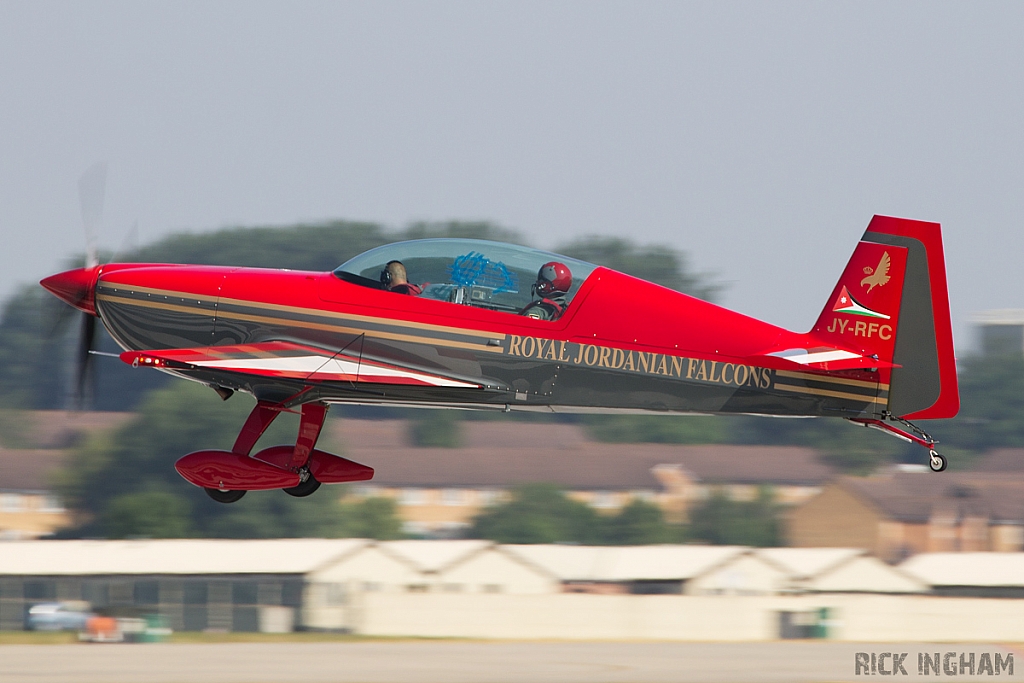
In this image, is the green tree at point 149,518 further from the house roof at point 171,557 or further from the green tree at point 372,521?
the house roof at point 171,557

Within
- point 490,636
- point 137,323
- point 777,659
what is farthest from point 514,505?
point 137,323

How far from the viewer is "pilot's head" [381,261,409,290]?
1134cm

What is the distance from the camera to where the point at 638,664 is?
2506cm

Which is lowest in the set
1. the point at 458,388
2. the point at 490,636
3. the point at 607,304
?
the point at 490,636

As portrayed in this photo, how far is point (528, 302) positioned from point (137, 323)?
3900mm

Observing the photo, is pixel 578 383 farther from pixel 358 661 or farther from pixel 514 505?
pixel 514 505

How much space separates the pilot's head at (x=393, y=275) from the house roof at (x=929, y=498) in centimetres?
4567

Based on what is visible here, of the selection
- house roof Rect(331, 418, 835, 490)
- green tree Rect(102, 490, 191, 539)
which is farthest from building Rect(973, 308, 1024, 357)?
green tree Rect(102, 490, 191, 539)

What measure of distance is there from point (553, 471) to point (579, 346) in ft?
175

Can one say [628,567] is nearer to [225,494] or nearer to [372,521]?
[372,521]

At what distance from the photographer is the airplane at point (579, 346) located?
35.7 ft

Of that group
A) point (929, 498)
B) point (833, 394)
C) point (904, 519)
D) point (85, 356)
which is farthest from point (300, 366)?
point (929, 498)

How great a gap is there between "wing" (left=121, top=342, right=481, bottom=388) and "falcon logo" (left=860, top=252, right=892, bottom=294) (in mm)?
3610

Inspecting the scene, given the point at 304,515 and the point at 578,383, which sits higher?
the point at 578,383
